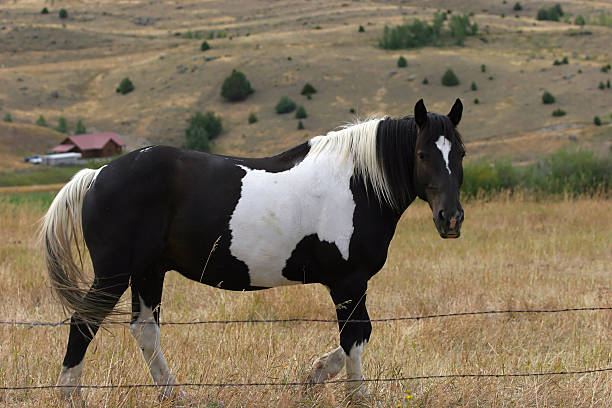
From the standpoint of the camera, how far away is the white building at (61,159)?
53.0m

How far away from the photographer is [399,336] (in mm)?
6199

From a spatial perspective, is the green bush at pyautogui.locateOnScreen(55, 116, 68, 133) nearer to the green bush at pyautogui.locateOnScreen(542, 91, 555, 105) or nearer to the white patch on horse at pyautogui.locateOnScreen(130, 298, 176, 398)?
the green bush at pyautogui.locateOnScreen(542, 91, 555, 105)

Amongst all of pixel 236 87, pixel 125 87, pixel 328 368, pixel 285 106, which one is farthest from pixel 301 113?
pixel 328 368

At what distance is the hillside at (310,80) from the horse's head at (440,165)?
121ft

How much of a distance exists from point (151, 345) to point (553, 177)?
1661 centimetres

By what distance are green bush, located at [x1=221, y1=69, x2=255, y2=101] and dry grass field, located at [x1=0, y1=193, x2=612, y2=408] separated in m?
61.4

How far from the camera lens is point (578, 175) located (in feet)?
62.0

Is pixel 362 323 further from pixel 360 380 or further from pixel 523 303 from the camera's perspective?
pixel 523 303

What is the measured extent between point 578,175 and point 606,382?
15.5 m

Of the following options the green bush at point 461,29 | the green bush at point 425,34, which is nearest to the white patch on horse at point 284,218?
the green bush at point 425,34

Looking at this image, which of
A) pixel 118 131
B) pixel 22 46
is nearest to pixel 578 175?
pixel 118 131

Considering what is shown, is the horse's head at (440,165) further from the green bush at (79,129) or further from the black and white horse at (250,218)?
the green bush at (79,129)

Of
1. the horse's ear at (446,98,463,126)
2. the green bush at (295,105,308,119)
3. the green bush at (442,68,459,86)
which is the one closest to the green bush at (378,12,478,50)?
the green bush at (442,68,459,86)

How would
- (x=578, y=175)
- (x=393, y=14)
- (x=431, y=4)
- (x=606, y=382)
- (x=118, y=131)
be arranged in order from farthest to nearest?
1. (x=431, y=4)
2. (x=393, y=14)
3. (x=118, y=131)
4. (x=578, y=175)
5. (x=606, y=382)
